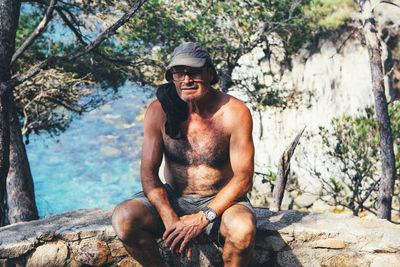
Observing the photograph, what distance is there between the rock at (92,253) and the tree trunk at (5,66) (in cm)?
191

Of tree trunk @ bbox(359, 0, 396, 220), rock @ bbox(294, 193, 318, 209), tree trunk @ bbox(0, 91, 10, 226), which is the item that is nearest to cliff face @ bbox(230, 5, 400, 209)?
rock @ bbox(294, 193, 318, 209)

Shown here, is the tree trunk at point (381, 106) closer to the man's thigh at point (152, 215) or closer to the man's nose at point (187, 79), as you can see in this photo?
the man's nose at point (187, 79)

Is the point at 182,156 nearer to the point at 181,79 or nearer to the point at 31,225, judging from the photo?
the point at 181,79

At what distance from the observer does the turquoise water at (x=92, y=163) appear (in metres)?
18.6

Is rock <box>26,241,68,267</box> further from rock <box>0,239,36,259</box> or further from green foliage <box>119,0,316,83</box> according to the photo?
green foliage <box>119,0,316,83</box>

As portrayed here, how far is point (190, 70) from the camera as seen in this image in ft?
8.19

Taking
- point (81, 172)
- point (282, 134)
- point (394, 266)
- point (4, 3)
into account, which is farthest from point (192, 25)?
point (81, 172)

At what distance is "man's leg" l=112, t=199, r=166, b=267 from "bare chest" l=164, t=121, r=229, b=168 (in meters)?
0.44

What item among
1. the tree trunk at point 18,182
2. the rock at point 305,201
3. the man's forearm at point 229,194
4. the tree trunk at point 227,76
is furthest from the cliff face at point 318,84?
the man's forearm at point 229,194

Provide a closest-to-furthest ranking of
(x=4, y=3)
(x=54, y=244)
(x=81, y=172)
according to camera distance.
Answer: (x=54, y=244), (x=4, y=3), (x=81, y=172)

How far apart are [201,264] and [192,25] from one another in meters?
5.29

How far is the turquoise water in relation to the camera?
18.6 m

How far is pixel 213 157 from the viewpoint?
264 centimetres

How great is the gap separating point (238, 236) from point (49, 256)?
61.8 inches
